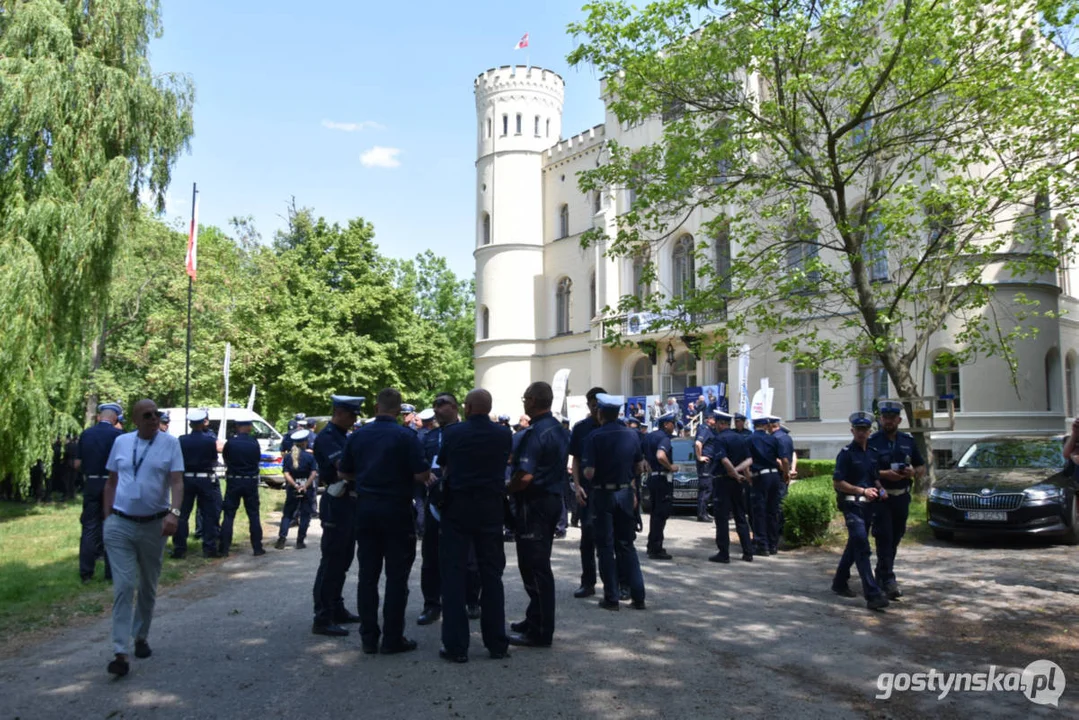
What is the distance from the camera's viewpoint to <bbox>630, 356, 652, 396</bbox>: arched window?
3878 centimetres

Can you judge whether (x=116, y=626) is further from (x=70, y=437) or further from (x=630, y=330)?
(x=630, y=330)

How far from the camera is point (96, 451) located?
32.4 feet

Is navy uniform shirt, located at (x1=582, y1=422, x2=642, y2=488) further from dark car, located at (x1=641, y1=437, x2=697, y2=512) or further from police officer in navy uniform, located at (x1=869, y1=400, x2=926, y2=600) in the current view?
dark car, located at (x1=641, y1=437, x2=697, y2=512)

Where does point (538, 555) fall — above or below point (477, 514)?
below

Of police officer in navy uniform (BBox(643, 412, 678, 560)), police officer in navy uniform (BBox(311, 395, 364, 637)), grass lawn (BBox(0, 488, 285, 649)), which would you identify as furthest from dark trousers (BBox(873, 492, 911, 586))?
grass lawn (BBox(0, 488, 285, 649))

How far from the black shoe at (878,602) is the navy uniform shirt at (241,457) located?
801cm

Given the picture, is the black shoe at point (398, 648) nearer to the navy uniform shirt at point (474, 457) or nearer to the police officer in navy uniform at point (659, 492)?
the navy uniform shirt at point (474, 457)

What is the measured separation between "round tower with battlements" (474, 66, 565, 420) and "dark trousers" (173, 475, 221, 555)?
31901mm

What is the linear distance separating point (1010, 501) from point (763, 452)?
346cm

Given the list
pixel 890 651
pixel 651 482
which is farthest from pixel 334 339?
pixel 890 651

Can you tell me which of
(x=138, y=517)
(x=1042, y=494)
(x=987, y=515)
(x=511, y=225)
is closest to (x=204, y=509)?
(x=138, y=517)

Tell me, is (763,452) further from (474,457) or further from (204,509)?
(204,509)

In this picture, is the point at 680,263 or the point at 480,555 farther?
the point at 680,263

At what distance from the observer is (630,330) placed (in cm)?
3662
